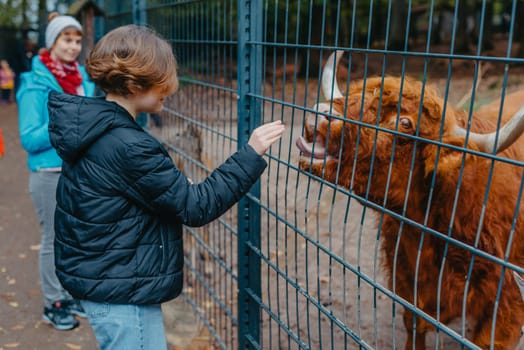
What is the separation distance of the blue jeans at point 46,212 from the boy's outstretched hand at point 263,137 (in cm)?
213

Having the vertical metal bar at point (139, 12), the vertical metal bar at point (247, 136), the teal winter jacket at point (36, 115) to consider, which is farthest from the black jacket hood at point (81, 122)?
the vertical metal bar at point (139, 12)

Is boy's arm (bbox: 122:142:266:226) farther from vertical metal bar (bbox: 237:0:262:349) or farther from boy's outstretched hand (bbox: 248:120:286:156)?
vertical metal bar (bbox: 237:0:262:349)

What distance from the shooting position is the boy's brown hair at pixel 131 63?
2141 millimetres

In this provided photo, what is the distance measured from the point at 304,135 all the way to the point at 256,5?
70cm

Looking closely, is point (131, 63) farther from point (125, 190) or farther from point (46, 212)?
point (46, 212)

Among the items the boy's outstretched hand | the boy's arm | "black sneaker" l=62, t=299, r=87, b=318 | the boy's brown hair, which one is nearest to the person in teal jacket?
"black sneaker" l=62, t=299, r=87, b=318

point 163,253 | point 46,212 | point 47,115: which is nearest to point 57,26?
point 47,115

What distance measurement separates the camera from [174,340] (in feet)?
13.1

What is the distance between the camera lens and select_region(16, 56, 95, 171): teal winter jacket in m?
3.65

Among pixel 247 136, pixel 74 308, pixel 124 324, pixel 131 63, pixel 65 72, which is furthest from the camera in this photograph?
pixel 74 308

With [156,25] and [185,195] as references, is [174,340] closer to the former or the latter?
[185,195]

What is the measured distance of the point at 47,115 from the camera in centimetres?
374

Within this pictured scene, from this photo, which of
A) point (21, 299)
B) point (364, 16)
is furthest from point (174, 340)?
point (364, 16)

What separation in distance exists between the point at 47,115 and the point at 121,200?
187cm
